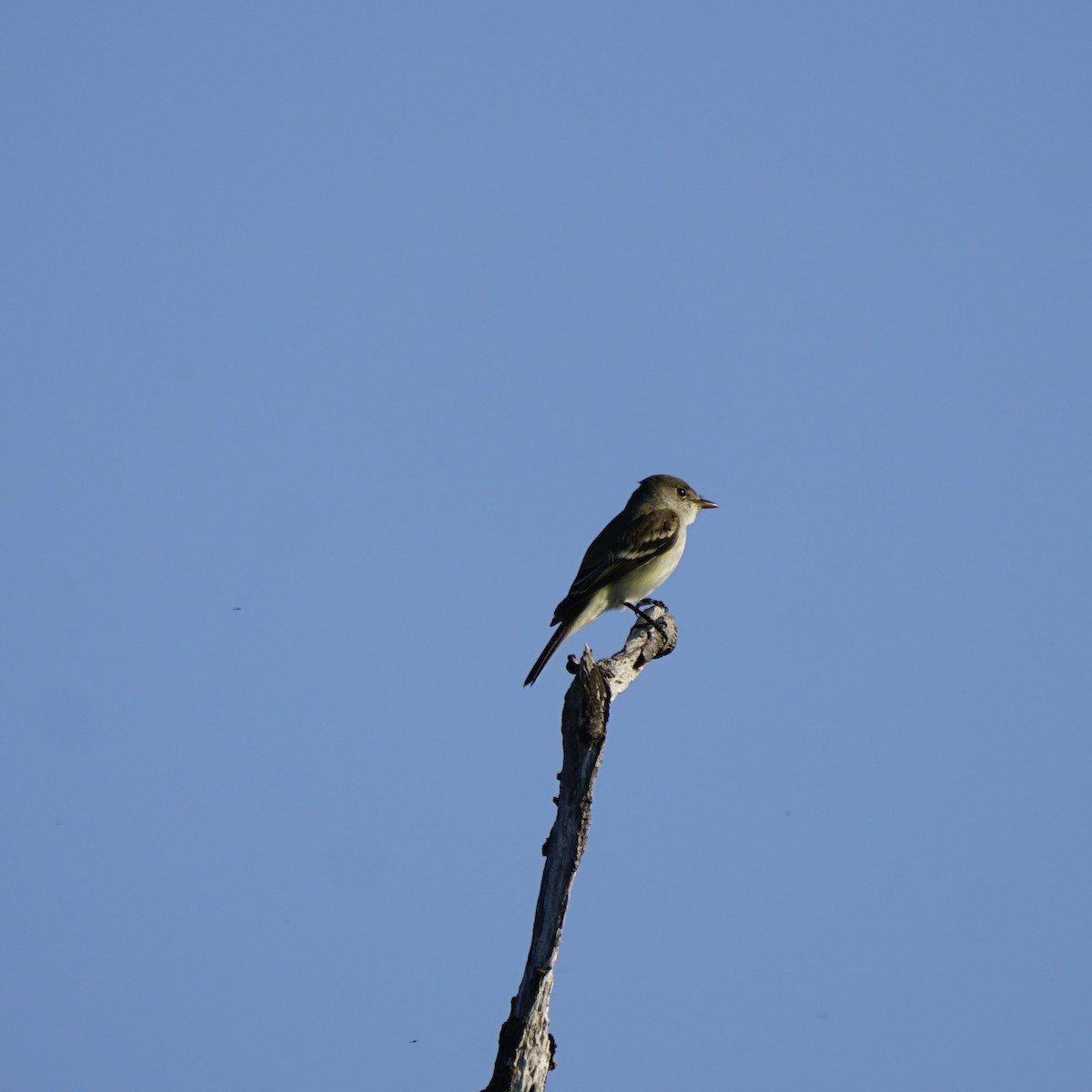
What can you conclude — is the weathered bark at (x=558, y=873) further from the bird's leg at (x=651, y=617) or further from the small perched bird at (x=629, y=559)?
the small perched bird at (x=629, y=559)

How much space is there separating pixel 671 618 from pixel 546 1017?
4.92 meters

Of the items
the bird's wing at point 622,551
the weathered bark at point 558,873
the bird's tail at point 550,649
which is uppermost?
the bird's wing at point 622,551

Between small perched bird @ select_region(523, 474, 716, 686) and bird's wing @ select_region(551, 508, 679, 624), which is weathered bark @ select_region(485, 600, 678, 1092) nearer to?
small perched bird @ select_region(523, 474, 716, 686)

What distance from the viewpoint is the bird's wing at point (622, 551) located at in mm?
13758

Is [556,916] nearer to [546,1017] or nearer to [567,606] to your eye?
[546,1017]

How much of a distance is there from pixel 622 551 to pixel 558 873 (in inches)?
262

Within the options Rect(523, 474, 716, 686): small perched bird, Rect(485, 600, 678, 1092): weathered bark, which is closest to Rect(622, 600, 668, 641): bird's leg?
Rect(523, 474, 716, 686): small perched bird

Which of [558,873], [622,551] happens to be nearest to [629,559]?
[622,551]

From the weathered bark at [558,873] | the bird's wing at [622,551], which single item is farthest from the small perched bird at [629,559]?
the weathered bark at [558,873]

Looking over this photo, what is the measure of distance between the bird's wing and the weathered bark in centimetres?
492

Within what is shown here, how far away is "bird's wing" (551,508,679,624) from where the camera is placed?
1376 centimetres

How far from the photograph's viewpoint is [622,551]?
14.3 meters

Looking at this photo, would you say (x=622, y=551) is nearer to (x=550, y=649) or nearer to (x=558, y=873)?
(x=550, y=649)

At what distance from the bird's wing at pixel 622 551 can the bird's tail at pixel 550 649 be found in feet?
0.37
